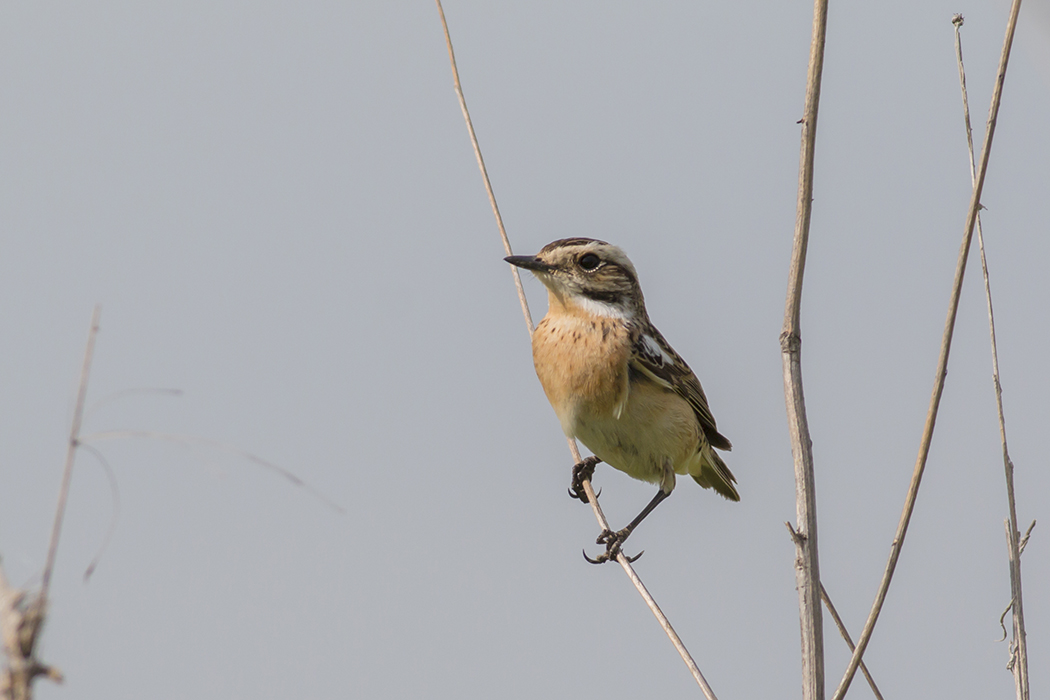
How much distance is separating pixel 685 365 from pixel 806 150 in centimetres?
353

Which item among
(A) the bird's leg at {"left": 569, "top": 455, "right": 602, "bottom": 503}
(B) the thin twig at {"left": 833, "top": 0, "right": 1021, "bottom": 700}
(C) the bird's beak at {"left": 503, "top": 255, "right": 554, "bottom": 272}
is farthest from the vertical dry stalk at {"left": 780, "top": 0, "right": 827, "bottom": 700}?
(A) the bird's leg at {"left": 569, "top": 455, "right": 602, "bottom": 503}

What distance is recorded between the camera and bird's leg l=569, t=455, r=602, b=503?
23.7ft

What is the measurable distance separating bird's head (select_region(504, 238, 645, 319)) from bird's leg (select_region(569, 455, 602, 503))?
108 centimetres

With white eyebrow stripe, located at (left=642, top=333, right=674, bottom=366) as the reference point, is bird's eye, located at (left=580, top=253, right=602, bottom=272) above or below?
above

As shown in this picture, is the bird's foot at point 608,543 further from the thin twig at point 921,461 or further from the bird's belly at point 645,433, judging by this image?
the thin twig at point 921,461

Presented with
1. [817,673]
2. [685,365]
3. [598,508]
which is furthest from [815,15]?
[685,365]

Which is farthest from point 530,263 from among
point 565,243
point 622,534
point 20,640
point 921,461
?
point 20,640

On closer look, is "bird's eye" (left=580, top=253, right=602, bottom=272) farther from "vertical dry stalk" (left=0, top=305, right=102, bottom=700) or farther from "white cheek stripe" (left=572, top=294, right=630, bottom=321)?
"vertical dry stalk" (left=0, top=305, right=102, bottom=700)

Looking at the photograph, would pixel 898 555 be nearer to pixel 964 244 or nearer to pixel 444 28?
pixel 964 244

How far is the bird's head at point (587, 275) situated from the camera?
665 centimetres

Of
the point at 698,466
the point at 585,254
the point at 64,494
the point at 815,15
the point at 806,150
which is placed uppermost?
the point at 815,15

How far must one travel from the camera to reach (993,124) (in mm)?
3805

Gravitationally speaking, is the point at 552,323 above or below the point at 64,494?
below

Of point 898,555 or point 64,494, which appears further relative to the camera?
point 898,555
